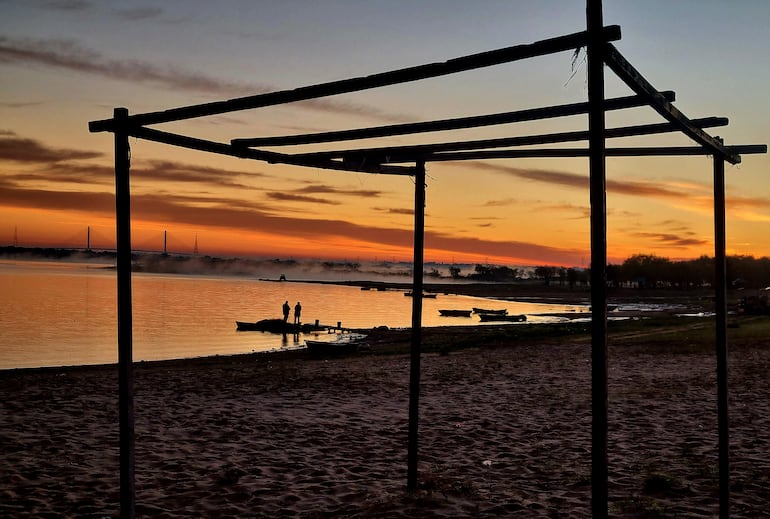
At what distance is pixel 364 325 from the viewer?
47.8 m

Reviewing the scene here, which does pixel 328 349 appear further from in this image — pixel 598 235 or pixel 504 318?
pixel 504 318

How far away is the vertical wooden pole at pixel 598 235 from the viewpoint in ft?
12.6

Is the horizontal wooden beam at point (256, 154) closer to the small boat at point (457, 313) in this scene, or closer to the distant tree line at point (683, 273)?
the small boat at point (457, 313)

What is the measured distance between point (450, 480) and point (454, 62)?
503 centimetres

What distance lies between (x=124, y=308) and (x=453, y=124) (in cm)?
321

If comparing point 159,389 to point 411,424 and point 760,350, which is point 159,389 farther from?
point 760,350

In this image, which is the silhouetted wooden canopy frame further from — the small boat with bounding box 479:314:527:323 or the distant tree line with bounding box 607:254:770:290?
the distant tree line with bounding box 607:254:770:290

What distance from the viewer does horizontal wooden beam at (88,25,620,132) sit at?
13.0 feet

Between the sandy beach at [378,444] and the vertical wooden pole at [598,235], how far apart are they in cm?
266

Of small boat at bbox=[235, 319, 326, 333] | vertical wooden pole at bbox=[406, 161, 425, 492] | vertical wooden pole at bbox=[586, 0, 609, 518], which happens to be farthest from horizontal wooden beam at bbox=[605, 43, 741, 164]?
small boat at bbox=[235, 319, 326, 333]

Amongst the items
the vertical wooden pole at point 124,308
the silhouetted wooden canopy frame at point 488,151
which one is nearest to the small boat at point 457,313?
the silhouetted wooden canopy frame at point 488,151

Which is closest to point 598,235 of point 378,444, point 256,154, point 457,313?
point 256,154

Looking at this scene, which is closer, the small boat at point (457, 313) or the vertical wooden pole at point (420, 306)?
the vertical wooden pole at point (420, 306)

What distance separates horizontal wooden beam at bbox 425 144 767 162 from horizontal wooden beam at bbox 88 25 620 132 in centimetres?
222
